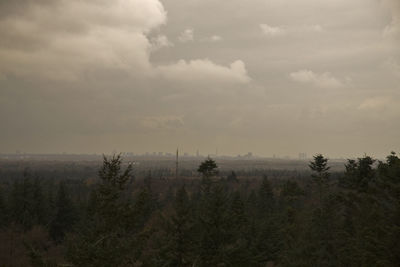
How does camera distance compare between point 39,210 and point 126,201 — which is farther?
point 39,210

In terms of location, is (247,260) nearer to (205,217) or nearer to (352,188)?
(205,217)

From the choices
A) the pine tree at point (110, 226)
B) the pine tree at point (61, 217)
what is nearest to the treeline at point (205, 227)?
the pine tree at point (110, 226)

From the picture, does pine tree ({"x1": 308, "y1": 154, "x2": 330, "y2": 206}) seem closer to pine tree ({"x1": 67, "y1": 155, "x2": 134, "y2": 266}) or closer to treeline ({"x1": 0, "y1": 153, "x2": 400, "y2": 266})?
treeline ({"x1": 0, "y1": 153, "x2": 400, "y2": 266})

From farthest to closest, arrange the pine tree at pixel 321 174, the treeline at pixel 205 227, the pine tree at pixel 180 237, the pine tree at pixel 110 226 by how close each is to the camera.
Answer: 1. the pine tree at pixel 321 174
2. the pine tree at pixel 180 237
3. the treeline at pixel 205 227
4. the pine tree at pixel 110 226

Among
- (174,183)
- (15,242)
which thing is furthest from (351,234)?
(174,183)

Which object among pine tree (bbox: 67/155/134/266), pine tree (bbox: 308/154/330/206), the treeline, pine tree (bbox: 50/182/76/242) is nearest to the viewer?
pine tree (bbox: 67/155/134/266)

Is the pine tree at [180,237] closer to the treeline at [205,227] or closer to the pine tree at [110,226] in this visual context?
the treeline at [205,227]

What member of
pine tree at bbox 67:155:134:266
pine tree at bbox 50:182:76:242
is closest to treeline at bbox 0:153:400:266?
pine tree at bbox 67:155:134:266

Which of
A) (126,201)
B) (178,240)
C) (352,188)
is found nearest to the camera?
(126,201)

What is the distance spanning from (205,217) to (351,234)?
17.0 metres

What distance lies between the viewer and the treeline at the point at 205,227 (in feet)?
50.4

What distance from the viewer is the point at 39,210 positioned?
2761 inches

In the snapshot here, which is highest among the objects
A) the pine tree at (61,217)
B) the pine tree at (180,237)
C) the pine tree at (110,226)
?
the pine tree at (110,226)

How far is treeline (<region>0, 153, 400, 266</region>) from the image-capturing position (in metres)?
15.4
